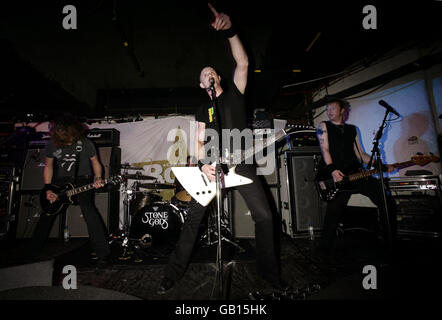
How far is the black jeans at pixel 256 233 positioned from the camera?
183cm

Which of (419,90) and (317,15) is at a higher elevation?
(317,15)

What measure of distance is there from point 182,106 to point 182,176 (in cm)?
556

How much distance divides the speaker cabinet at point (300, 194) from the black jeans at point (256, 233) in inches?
82.9

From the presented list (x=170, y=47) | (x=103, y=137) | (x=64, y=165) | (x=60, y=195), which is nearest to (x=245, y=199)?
(x=60, y=195)

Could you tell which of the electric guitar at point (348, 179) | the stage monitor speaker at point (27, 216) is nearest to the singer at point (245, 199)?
the electric guitar at point (348, 179)

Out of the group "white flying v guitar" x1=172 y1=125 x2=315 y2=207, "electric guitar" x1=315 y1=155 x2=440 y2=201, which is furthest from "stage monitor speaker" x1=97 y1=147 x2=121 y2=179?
"electric guitar" x1=315 y1=155 x2=440 y2=201

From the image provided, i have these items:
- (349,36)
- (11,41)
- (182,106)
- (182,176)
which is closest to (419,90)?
(349,36)

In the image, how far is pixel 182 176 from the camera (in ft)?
6.70

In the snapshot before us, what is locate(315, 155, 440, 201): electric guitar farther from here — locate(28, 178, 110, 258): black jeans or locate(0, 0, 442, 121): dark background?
locate(28, 178, 110, 258): black jeans

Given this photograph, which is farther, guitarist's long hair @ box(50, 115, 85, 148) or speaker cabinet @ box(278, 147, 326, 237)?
speaker cabinet @ box(278, 147, 326, 237)

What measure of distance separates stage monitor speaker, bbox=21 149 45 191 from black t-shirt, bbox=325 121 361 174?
627 cm

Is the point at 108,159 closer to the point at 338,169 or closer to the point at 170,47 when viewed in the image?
the point at 170,47

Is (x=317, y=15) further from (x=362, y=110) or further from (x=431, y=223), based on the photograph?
(x=431, y=223)

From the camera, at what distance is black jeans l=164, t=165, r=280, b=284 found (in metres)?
1.83
